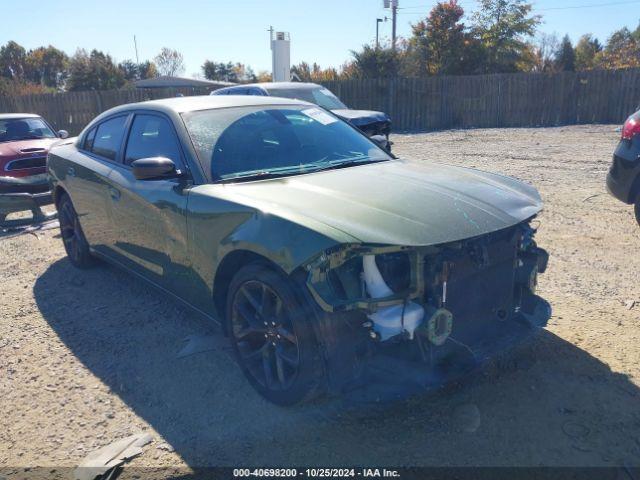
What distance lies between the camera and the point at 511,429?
9.34 ft

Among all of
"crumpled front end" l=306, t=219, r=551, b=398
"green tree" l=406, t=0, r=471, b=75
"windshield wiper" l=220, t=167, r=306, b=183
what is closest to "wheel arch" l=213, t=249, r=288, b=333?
"crumpled front end" l=306, t=219, r=551, b=398

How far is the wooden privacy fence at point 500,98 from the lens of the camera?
1866 cm

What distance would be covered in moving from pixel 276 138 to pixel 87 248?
105 inches

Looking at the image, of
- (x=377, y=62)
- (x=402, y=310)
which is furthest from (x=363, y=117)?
(x=377, y=62)

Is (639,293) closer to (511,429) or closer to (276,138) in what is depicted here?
(511,429)

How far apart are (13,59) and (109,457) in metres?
69.9

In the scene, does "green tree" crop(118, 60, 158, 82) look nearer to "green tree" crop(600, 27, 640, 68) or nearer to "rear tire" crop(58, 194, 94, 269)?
"green tree" crop(600, 27, 640, 68)

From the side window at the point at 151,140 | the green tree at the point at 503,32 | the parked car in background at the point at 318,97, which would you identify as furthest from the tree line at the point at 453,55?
the side window at the point at 151,140

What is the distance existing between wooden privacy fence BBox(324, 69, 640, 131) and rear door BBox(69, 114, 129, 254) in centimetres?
1669

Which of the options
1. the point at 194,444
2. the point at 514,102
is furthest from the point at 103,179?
the point at 514,102

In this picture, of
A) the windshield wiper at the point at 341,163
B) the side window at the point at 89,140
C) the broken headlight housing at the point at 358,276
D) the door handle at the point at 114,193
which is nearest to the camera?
the broken headlight housing at the point at 358,276

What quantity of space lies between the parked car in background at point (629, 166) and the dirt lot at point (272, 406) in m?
1.00

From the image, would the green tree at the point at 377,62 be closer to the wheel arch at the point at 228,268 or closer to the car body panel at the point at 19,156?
the car body panel at the point at 19,156

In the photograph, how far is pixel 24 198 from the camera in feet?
24.3
